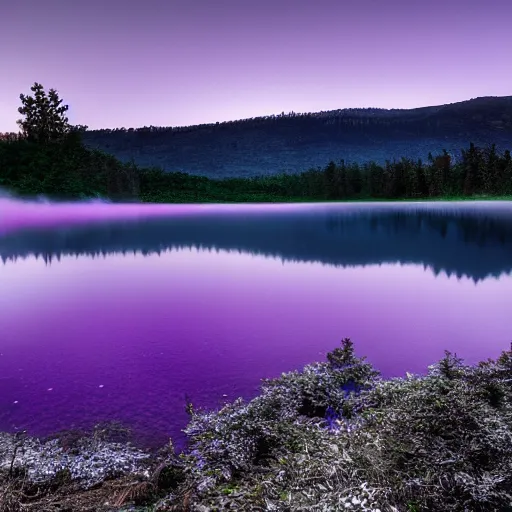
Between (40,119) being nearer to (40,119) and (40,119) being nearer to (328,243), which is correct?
(40,119)

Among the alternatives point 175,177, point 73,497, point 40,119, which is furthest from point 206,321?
point 175,177

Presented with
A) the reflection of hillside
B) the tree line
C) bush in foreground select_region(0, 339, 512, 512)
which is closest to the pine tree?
the tree line

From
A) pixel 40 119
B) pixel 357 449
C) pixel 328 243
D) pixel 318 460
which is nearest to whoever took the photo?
pixel 318 460

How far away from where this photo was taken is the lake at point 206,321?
7.75m

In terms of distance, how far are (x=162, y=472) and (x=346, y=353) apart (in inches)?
168

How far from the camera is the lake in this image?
305 inches

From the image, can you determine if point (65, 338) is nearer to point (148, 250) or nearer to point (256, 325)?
point (256, 325)

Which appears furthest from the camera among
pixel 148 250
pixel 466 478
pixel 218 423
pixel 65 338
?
pixel 148 250

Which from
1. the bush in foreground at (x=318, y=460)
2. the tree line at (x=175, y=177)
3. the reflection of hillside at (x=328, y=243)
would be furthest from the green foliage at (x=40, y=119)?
Answer: the bush in foreground at (x=318, y=460)

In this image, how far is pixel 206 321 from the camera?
12312 mm

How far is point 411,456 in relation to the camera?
4762mm

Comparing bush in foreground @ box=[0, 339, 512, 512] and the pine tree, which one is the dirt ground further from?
the pine tree

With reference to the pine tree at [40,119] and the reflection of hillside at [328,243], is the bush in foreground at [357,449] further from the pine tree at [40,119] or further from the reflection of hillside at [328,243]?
the pine tree at [40,119]

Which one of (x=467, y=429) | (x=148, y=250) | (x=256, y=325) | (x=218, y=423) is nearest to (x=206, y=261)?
(x=148, y=250)
